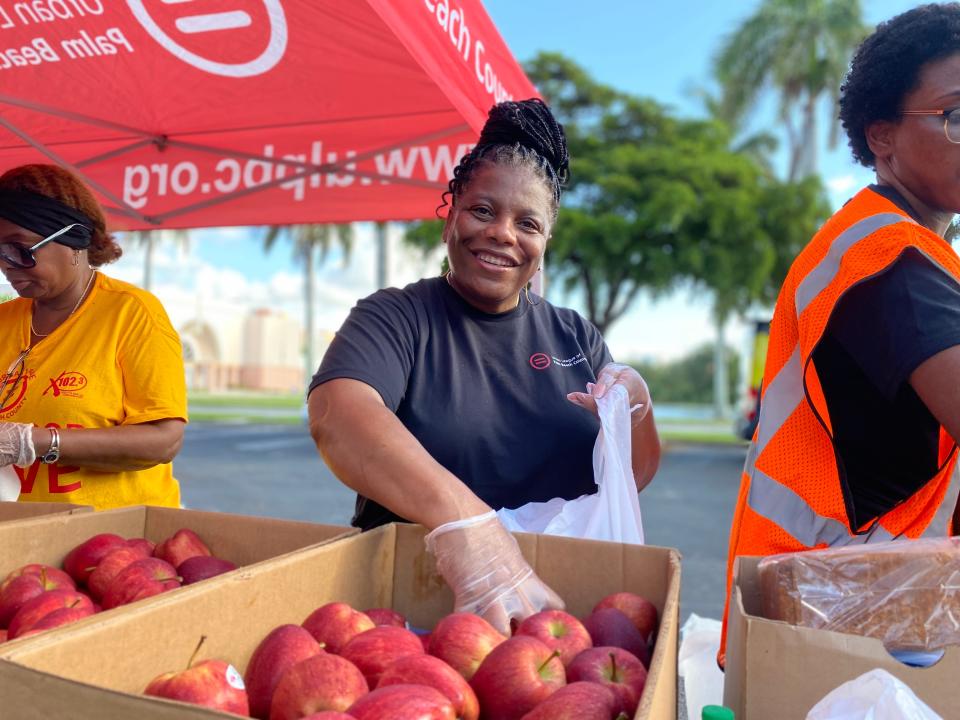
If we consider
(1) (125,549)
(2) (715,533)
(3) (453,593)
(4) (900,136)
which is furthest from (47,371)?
(2) (715,533)

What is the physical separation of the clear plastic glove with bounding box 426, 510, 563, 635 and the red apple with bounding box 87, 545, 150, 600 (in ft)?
2.10

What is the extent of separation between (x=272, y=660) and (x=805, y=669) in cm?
72

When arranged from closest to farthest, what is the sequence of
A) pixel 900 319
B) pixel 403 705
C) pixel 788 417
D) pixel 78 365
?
pixel 403 705
pixel 900 319
pixel 788 417
pixel 78 365

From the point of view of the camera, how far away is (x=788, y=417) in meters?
1.66

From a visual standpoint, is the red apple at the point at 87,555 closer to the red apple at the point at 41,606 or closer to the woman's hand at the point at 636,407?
the red apple at the point at 41,606

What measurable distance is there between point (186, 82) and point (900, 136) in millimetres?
2991

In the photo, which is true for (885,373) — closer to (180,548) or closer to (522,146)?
(522,146)

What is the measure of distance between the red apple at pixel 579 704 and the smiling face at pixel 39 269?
2273 mm

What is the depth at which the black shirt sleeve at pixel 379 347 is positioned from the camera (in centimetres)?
181

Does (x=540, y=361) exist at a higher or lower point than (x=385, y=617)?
higher

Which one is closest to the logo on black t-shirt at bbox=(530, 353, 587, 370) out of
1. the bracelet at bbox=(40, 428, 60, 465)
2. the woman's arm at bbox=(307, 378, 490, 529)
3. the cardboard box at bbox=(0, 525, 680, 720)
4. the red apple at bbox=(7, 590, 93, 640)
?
the woman's arm at bbox=(307, 378, 490, 529)

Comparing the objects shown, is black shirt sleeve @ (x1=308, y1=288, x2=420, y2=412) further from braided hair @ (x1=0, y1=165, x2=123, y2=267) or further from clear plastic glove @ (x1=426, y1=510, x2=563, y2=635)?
braided hair @ (x1=0, y1=165, x2=123, y2=267)

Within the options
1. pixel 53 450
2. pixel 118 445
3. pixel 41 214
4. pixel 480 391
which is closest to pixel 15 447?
pixel 53 450

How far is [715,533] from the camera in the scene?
8.84m
